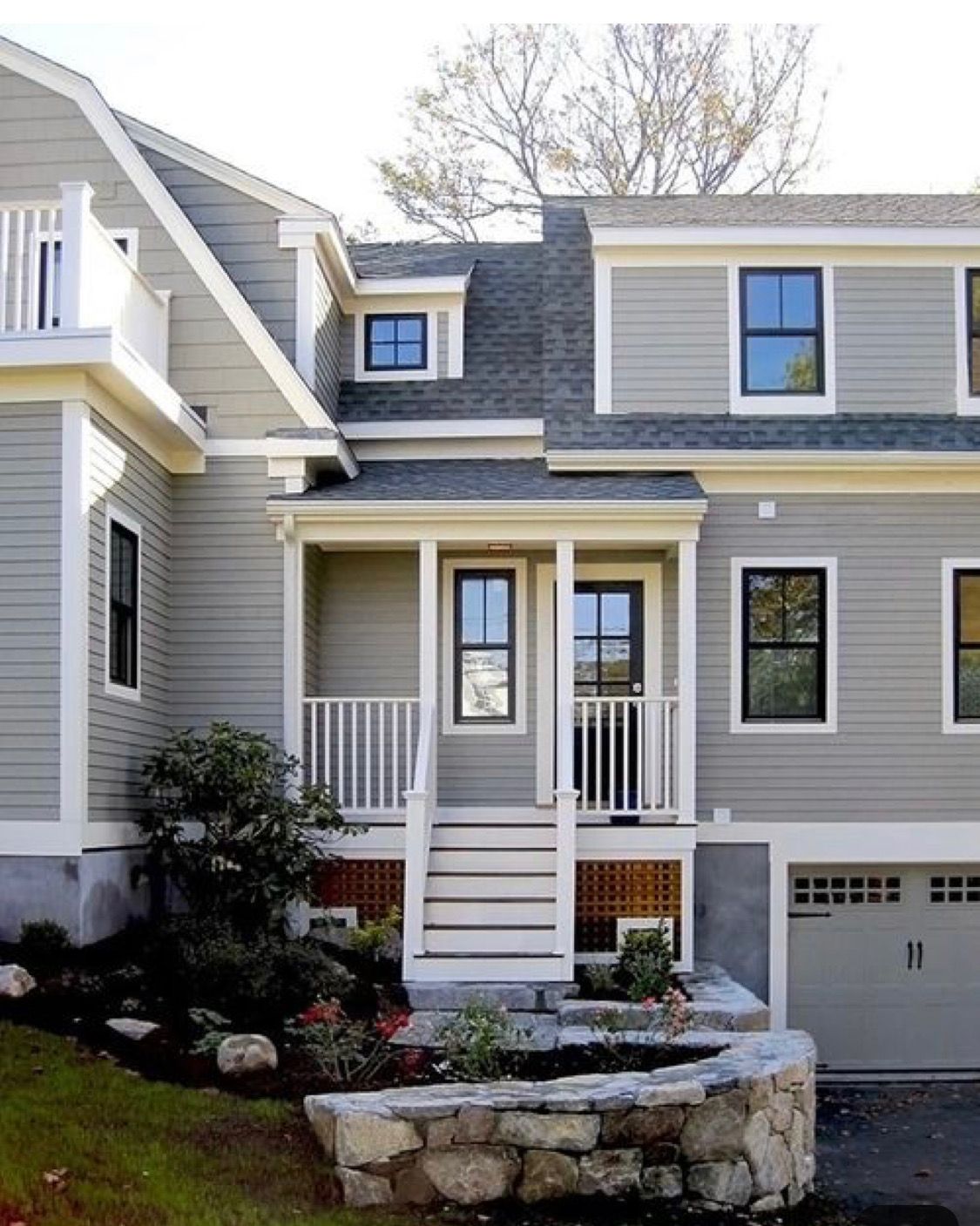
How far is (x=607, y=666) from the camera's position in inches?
545

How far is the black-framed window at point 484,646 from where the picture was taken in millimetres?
13867

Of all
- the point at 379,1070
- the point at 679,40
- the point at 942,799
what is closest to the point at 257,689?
the point at 379,1070

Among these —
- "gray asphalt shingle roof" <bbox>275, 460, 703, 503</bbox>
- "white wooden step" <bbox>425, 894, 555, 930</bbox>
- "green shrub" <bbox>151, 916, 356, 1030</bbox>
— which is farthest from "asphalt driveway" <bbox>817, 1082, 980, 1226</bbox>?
"gray asphalt shingle roof" <bbox>275, 460, 703, 503</bbox>

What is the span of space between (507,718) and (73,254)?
543 cm

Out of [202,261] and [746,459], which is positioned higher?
[202,261]

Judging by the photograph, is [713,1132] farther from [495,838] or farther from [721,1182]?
[495,838]

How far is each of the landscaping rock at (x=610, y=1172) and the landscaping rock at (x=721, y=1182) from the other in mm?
309

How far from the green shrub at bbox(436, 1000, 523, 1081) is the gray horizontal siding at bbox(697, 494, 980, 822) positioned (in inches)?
169

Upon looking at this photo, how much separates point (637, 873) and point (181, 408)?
4887mm

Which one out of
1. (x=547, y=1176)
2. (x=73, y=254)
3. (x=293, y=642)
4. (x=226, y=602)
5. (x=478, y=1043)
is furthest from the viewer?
(x=226, y=602)

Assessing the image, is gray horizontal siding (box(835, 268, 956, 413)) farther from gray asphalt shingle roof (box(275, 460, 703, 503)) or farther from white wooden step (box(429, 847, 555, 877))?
white wooden step (box(429, 847, 555, 877))

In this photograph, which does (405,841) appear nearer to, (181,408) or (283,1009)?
(283,1009)

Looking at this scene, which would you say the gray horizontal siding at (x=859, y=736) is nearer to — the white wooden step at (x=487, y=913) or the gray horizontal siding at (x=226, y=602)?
the white wooden step at (x=487, y=913)

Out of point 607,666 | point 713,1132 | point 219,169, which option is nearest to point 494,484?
point 607,666
